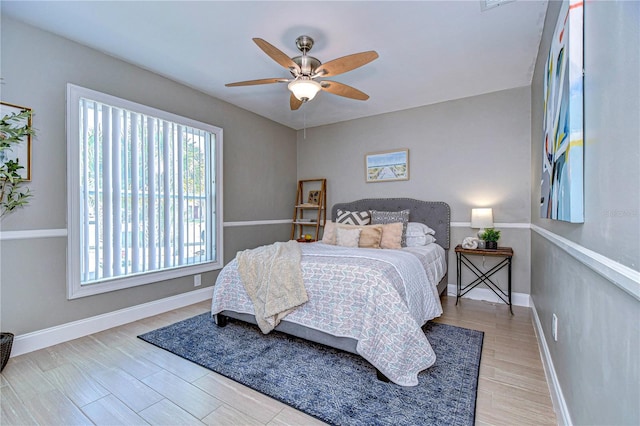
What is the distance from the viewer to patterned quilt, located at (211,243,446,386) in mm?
1888

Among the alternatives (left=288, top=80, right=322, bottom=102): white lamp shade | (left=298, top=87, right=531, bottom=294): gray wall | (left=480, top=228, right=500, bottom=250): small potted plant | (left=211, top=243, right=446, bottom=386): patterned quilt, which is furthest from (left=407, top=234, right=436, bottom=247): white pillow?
(left=288, top=80, right=322, bottom=102): white lamp shade

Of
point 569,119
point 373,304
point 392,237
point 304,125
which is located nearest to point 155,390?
point 373,304

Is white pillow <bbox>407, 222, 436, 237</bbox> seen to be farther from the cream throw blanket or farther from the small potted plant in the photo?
the cream throw blanket

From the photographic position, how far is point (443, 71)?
3139 mm

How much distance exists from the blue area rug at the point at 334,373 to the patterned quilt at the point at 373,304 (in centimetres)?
16

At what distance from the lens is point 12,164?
85.1 inches

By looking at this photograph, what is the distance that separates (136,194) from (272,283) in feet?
6.06

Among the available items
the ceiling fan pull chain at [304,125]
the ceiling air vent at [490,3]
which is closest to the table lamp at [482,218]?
the ceiling air vent at [490,3]

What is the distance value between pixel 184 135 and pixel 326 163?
7.61 feet

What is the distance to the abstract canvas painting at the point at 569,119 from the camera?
46.4 inches

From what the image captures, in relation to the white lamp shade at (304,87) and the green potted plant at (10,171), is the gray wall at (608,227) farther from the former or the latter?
the green potted plant at (10,171)

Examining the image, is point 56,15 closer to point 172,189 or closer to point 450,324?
point 172,189

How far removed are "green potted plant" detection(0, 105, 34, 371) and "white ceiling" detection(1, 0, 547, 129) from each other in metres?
0.83

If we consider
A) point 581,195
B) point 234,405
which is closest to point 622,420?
point 581,195
